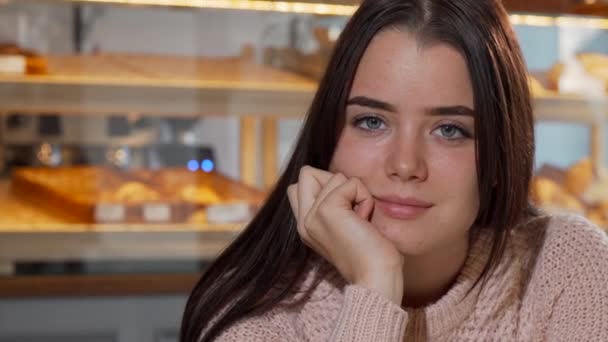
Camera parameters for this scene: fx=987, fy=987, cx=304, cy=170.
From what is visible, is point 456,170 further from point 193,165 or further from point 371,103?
point 193,165

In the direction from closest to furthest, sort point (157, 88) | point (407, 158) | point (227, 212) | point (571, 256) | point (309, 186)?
point (407, 158)
point (309, 186)
point (571, 256)
point (157, 88)
point (227, 212)

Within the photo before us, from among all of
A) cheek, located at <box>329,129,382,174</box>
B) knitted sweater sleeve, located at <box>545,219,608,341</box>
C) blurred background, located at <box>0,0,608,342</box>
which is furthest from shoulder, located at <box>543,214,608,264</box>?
blurred background, located at <box>0,0,608,342</box>

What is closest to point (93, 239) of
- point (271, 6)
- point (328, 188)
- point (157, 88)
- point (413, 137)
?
Result: point (157, 88)

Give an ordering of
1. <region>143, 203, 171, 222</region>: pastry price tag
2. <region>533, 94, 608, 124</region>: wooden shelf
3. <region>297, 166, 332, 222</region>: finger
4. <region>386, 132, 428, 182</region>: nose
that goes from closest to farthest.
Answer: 1. <region>386, 132, 428, 182</region>: nose
2. <region>297, 166, 332, 222</region>: finger
3. <region>143, 203, 171, 222</region>: pastry price tag
4. <region>533, 94, 608, 124</region>: wooden shelf

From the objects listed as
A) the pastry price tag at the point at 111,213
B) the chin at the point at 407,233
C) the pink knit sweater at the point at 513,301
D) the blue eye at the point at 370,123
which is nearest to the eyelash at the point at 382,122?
the blue eye at the point at 370,123

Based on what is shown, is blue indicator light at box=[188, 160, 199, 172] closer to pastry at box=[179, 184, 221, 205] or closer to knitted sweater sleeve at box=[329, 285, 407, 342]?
pastry at box=[179, 184, 221, 205]

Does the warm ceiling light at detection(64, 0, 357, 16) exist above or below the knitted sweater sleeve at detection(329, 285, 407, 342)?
above

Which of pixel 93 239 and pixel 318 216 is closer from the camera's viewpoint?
pixel 318 216

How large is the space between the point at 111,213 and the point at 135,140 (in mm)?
199

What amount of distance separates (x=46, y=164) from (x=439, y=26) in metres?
1.48

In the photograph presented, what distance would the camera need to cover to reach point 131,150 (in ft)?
8.45

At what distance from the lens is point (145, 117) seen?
2545 millimetres

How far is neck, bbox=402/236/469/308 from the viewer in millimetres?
1444

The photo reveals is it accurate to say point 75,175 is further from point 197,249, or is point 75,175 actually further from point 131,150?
point 197,249
